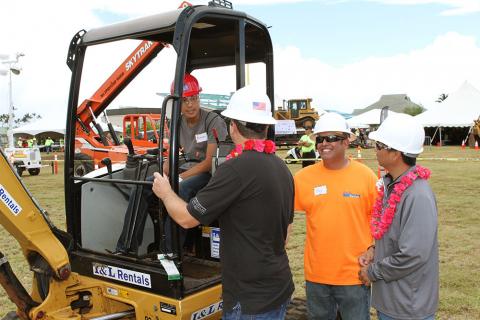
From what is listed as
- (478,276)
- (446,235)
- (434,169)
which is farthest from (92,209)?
(434,169)

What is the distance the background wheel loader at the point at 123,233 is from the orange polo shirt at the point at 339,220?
2.29 ft

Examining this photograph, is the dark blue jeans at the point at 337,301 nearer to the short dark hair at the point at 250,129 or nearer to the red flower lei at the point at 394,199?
the red flower lei at the point at 394,199

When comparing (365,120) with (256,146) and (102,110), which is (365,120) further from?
(256,146)

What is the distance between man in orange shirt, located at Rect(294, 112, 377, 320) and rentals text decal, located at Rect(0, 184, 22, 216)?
179 cm

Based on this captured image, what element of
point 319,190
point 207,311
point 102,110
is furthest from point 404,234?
point 102,110

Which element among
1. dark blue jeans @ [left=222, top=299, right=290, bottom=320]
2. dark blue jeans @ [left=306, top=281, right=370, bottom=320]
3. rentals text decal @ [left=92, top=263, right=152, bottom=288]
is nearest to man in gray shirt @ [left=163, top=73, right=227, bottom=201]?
rentals text decal @ [left=92, top=263, right=152, bottom=288]

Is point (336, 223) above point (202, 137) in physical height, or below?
below

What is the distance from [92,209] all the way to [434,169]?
51.3 feet

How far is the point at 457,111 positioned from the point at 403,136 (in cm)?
3565

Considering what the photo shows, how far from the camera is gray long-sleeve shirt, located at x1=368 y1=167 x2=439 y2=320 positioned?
2.47 meters

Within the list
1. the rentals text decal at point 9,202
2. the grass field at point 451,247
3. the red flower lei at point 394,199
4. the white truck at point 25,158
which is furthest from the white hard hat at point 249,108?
the white truck at point 25,158

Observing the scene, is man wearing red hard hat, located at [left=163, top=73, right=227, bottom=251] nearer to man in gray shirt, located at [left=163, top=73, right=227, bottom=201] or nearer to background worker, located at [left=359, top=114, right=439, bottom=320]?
man in gray shirt, located at [left=163, top=73, right=227, bottom=201]

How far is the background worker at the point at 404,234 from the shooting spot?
248 cm

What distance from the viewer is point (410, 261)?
98.0 inches
